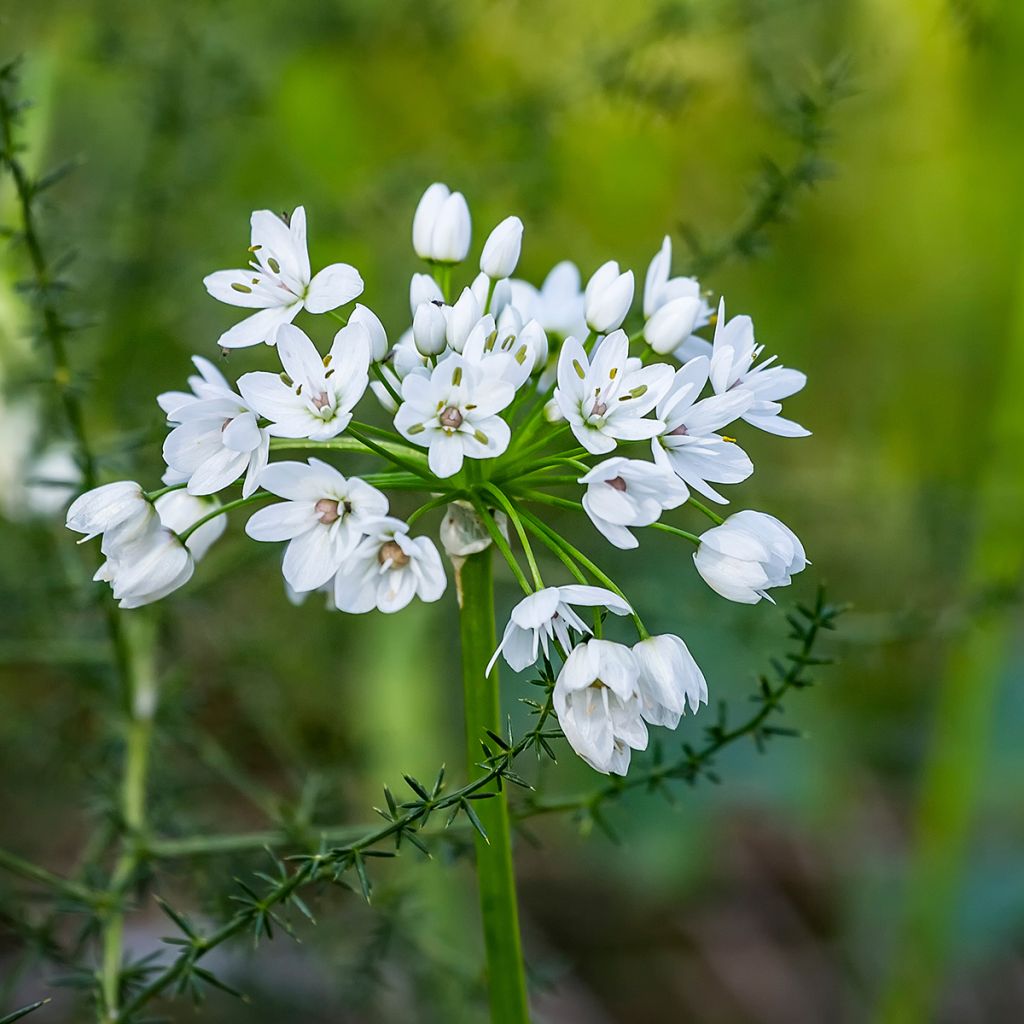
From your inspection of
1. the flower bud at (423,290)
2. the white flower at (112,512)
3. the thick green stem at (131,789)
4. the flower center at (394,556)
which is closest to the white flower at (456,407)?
the flower center at (394,556)

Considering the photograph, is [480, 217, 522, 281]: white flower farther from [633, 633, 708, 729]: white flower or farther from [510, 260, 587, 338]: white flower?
[633, 633, 708, 729]: white flower

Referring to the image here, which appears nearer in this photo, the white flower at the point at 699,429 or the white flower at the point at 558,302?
the white flower at the point at 699,429

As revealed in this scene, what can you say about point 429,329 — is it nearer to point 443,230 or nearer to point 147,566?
point 443,230

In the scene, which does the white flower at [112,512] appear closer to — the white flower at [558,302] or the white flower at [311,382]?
the white flower at [311,382]

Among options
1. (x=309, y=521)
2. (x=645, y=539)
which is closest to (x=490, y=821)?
(x=309, y=521)

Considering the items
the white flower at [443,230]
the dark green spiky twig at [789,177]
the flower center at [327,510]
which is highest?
the dark green spiky twig at [789,177]

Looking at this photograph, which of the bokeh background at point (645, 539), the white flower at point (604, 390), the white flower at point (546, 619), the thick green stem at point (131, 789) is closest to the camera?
the white flower at point (546, 619)

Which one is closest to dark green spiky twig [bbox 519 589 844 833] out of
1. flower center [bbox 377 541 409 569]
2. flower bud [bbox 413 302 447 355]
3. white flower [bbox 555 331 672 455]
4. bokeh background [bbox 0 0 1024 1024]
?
white flower [bbox 555 331 672 455]

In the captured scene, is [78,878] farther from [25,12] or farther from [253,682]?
[25,12]
